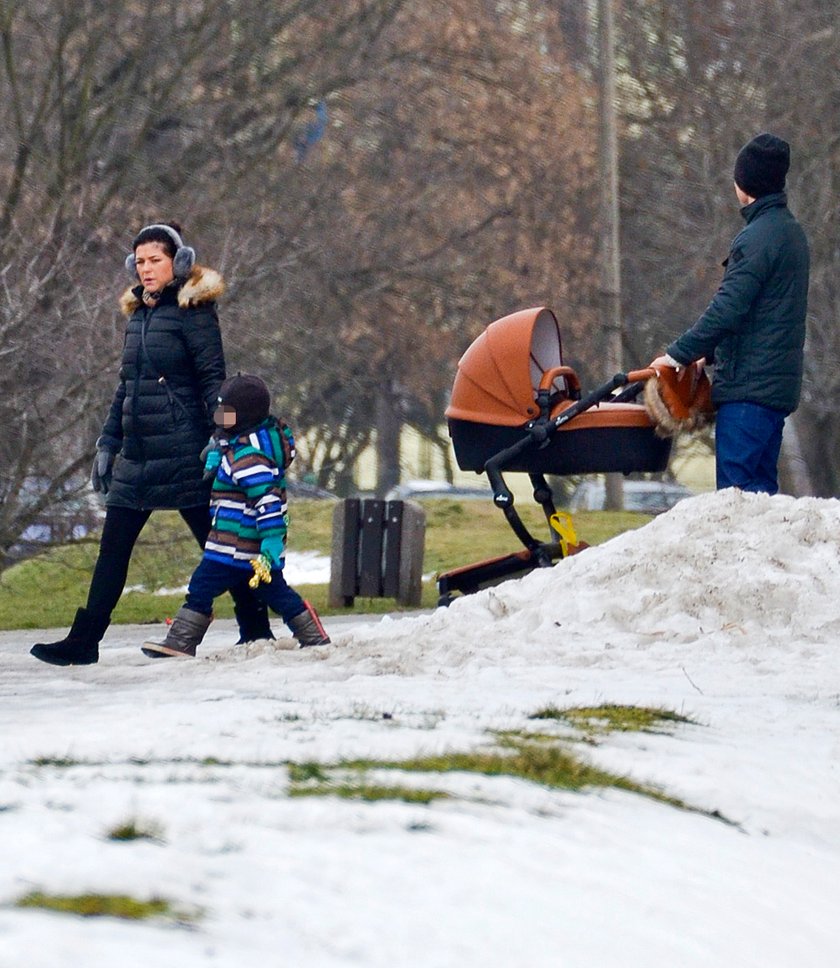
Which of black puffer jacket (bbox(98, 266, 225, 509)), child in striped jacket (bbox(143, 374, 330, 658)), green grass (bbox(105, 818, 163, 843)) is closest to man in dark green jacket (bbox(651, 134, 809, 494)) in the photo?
child in striped jacket (bbox(143, 374, 330, 658))

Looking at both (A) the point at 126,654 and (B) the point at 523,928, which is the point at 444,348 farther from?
(B) the point at 523,928

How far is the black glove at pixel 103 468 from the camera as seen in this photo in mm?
8523

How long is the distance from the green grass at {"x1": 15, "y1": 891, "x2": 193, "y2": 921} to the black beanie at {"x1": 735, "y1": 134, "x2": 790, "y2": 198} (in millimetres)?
6756

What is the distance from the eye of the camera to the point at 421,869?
12.0 ft

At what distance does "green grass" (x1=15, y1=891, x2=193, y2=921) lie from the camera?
3.21m

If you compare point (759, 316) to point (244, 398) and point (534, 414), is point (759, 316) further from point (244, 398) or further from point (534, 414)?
point (244, 398)

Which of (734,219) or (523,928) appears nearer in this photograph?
(523,928)

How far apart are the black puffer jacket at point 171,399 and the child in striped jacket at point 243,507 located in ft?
0.61

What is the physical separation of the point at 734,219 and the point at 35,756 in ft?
80.6

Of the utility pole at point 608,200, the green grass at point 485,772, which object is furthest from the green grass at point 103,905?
the utility pole at point 608,200

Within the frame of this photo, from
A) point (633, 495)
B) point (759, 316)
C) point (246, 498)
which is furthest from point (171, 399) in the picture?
point (633, 495)

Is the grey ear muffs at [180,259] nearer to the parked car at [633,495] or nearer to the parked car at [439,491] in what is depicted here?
the parked car at [633,495]

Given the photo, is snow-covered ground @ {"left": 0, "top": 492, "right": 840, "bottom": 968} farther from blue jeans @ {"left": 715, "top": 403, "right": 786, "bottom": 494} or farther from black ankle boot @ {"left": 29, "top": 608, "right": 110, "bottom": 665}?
blue jeans @ {"left": 715, "top": 403, "right": 786, "bottom": 494}

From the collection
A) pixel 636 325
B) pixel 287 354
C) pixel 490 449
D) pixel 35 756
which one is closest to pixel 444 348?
pixel 636 325
